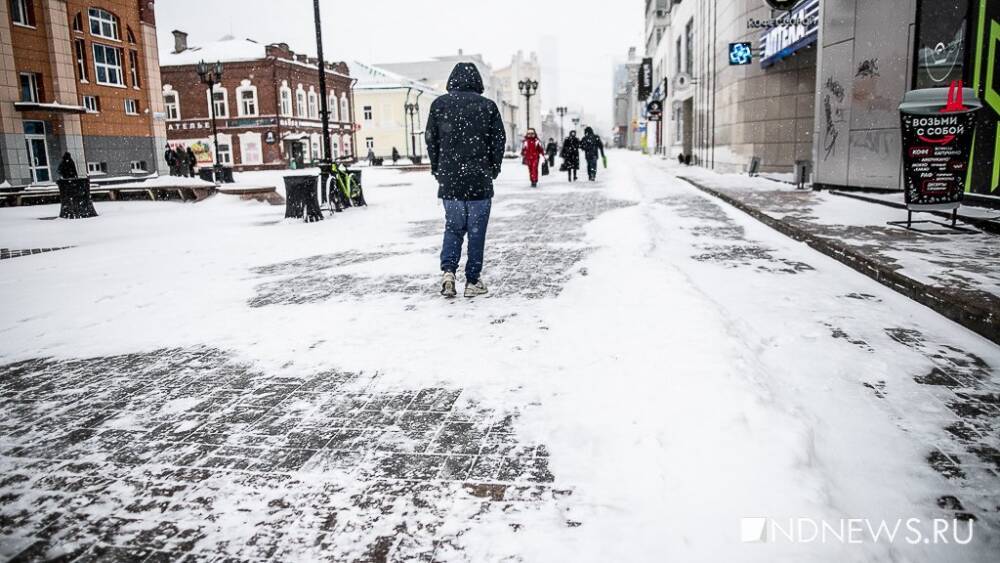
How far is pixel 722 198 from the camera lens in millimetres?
14453

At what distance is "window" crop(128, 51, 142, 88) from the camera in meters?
33.1

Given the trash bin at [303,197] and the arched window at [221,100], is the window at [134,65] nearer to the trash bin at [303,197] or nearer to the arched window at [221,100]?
the arched window at [221,100]

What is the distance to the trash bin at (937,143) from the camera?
7547 mm

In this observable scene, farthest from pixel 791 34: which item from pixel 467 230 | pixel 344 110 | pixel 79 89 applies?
pixel 344 110

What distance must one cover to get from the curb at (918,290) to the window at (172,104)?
5195 cm

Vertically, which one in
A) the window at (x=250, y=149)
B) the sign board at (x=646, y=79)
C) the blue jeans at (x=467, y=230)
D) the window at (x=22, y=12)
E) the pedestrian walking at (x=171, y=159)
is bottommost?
the blue jeans at (x=467, y=230)

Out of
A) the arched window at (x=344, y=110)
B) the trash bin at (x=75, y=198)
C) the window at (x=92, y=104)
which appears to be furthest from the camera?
the arched window at (x=344, y=110)

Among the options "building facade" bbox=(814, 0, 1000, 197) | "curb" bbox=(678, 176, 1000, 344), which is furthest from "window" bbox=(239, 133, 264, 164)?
"curb" bbox=(678, 176, 1000, 344)

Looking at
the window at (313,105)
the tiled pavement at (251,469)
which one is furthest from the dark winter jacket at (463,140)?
the window at (313,105)

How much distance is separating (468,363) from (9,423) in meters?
2.40

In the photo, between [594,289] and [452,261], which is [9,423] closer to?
[452,261]

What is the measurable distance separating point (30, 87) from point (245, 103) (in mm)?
21126

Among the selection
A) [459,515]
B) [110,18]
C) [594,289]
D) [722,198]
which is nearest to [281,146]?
[110,18]

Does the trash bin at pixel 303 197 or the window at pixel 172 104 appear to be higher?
the window at pixel 172 104
